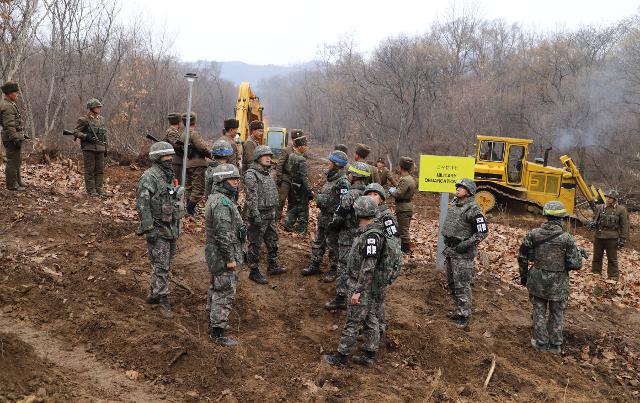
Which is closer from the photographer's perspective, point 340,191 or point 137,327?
point 137,327

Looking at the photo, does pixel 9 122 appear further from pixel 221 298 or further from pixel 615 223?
pixel 615 223

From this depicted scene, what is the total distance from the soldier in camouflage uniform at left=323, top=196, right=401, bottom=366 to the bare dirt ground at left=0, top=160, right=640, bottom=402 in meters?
0.24

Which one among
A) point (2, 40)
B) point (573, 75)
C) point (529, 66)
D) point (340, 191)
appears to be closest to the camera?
point (340, 191)

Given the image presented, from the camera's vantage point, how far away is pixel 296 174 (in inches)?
331

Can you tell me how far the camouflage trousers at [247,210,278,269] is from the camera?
738 centimetres

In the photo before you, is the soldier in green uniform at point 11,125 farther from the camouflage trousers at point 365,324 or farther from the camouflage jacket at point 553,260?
the camouflage jacket at point 553,260

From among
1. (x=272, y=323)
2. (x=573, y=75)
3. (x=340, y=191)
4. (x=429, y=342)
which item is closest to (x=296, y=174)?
(x=340, y=191)

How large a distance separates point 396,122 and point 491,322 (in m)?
25.9

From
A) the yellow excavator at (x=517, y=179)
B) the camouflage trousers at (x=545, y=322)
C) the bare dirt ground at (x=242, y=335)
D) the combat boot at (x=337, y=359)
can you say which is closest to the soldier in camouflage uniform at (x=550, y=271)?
the camouflage trousers at (x=545, y=322)

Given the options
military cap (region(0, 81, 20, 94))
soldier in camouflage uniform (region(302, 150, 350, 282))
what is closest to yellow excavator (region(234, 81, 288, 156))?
military cap (region(0, 81, 20, 94))

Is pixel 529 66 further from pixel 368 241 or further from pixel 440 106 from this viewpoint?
pixel 368 241

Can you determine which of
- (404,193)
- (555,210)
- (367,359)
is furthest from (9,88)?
(555,210)

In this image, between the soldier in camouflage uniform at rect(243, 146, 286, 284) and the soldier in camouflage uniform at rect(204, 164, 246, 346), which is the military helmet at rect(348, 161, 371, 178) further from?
the soldier in camouflage uniform at rect(204, 164, 246, 346)

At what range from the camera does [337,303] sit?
7.07m
